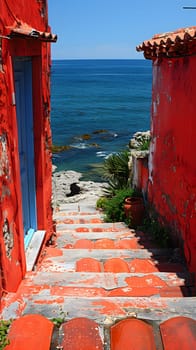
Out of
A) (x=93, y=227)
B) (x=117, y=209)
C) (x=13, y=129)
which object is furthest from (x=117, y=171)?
(x=13, y=129)

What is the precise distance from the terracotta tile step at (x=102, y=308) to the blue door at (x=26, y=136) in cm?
203

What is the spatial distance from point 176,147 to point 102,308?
10.4ft

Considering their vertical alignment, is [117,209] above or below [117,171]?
below

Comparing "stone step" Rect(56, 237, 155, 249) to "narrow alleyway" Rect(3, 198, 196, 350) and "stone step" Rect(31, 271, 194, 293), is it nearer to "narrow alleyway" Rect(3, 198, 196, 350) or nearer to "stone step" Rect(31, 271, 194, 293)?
"narrow alleyway" Rect(3, 198, 196, 350)

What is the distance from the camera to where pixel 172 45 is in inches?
195

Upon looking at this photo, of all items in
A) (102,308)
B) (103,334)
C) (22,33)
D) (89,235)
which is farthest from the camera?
(89,235)

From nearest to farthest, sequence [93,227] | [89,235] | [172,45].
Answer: [172,45] < [89,235] < [93,227]

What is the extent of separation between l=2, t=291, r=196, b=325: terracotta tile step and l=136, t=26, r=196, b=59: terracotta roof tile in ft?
9.09

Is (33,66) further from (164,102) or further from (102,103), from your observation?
(102,103)

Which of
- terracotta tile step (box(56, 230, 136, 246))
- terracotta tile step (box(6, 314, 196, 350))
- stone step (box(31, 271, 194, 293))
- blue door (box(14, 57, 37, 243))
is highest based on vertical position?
blue door (box(14, 57, 37, 243))

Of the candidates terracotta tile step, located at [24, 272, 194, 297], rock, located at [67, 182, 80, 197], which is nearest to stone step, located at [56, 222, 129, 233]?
terracotta tile step, located at [24, 272, 194, 297]

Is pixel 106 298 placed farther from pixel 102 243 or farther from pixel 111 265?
pixel 102 243

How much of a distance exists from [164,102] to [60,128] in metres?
30.6

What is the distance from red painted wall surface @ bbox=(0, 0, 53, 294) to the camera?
3.39m
